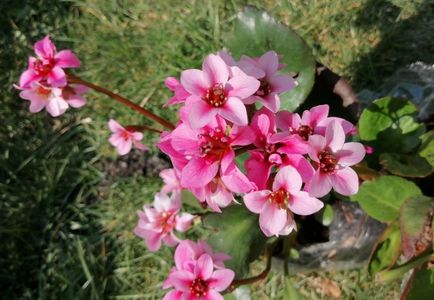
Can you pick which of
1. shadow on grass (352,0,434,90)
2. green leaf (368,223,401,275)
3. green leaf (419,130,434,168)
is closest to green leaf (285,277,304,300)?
green leaf (368,223,401,275)

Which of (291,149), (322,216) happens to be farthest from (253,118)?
(322,216)

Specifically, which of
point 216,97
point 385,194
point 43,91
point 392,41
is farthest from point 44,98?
point 392,41

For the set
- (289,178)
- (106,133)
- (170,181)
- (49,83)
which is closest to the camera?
(289,178)

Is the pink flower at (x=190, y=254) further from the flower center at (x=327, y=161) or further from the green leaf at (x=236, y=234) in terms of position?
the flower center at (x=327, y=161)

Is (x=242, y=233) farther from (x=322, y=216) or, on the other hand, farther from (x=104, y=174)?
(x=104, y=174)

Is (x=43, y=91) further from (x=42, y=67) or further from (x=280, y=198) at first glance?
(x=280, y=198)

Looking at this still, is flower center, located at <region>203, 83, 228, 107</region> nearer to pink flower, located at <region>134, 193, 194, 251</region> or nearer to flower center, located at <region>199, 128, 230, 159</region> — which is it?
flower center, located at <region>199, 128, 230, 159</region>

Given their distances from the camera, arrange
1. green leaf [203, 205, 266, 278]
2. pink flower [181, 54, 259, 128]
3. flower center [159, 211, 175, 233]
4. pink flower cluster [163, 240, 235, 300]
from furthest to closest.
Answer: flower center [159, 211, 175, 233], green leaf [203, 205, 266, 278], pink flower cluster [163, 240, 235, 300], pink flower [181, 54, 259, 128]

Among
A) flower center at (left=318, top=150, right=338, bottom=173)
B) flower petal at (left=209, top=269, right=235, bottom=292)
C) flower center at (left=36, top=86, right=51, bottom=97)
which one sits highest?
flower center at (left=318, top=150, right=338, bottom=173)
